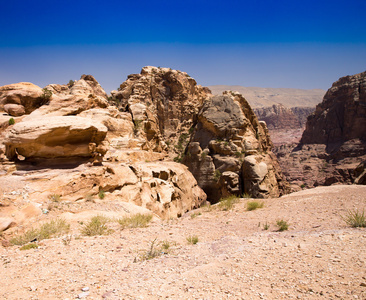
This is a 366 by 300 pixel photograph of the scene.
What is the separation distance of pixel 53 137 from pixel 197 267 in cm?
922

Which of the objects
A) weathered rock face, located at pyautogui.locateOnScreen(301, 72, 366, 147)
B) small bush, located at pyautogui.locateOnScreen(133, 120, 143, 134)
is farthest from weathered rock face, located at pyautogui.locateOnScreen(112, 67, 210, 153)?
weathered rock face, located at pyautogui.locateOnScreen(301, 72, 366, 147)

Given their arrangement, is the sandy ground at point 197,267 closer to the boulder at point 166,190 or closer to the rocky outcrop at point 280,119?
the boulder at point 166,190

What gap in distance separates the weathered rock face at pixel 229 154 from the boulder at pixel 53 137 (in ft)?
51.4

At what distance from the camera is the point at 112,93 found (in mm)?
31062

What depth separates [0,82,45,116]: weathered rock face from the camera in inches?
487

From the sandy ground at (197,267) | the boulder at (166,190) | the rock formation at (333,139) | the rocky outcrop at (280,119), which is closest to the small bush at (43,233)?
the sandy ground at (197,267)

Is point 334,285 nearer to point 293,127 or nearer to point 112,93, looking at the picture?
point 112,93

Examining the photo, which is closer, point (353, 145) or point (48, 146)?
point (48, 146)

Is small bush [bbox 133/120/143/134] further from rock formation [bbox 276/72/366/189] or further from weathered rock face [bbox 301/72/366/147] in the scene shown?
weathered rock face [bbox 301/72/366/147]

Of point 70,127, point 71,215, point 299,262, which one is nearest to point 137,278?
point 299,262

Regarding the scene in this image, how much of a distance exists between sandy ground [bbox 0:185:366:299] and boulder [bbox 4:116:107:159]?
590 centimetres

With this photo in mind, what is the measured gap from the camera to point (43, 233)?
588 centimetres

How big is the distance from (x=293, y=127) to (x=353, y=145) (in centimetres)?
5731

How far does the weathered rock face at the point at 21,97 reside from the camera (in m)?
12.4
